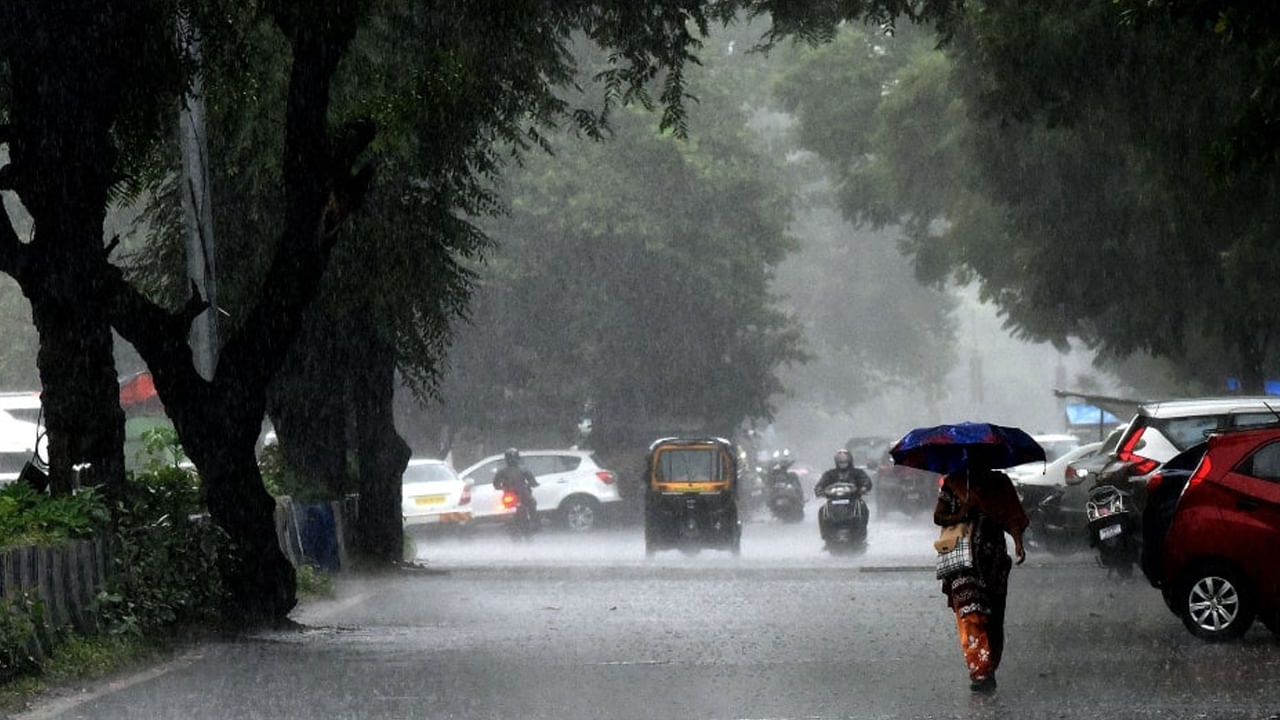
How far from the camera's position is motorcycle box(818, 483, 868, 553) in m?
32.2

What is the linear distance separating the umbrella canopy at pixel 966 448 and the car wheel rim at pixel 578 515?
3152 centimetres

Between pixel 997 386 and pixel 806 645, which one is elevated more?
pixel 997 386

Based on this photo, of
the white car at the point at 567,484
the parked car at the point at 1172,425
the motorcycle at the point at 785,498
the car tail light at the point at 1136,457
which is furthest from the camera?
the motorcycle at the point at 785,498

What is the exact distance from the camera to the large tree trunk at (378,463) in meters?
27.6

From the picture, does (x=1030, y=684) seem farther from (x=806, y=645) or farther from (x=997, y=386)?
(x=997, y=386)

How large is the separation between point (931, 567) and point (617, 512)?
1893cm

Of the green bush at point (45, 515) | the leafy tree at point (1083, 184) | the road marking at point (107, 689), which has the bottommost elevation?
the road marking at point (107, 689)

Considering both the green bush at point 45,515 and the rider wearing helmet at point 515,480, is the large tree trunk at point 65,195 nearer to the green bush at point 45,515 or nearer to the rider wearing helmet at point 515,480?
the green bush at point 45,515

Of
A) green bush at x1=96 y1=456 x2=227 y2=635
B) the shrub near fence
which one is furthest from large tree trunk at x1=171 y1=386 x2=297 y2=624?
the shrub near fence

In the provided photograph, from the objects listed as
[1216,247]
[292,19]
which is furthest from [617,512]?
[292,19]

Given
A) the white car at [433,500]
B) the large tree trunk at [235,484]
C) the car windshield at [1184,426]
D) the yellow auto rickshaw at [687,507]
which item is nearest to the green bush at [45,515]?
the large tree trunk at [235,484]

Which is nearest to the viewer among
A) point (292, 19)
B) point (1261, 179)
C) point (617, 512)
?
point (292, 19)

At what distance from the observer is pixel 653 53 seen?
21.8 meters

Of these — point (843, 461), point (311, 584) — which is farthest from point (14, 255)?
point (843, 461)
